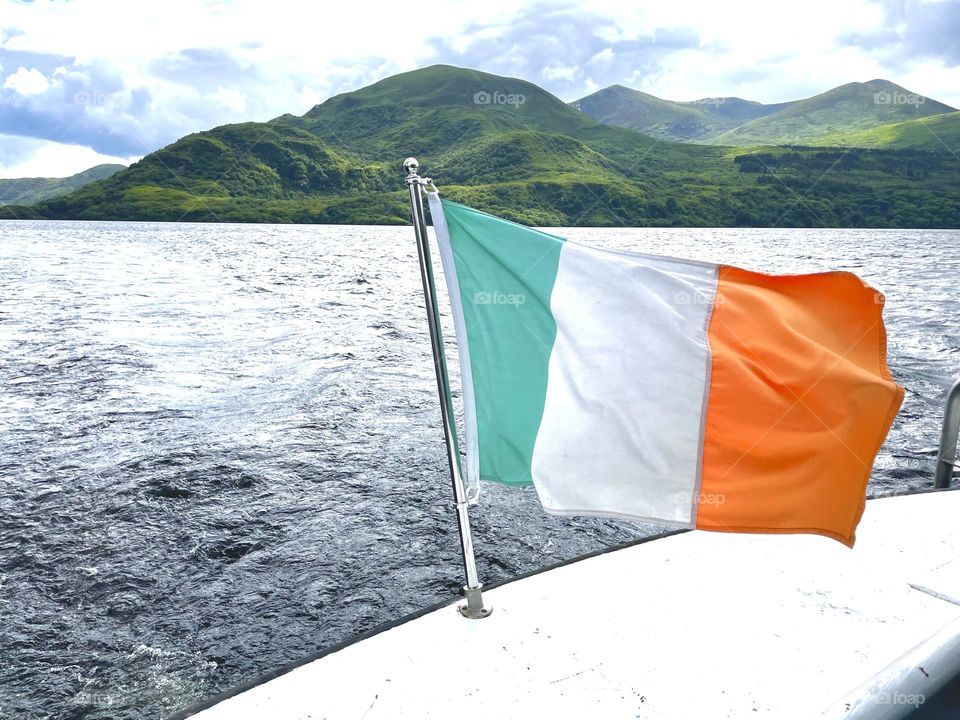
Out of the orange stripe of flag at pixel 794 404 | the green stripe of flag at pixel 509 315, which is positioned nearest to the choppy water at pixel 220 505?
the green stripe of flag at pixel 509 315

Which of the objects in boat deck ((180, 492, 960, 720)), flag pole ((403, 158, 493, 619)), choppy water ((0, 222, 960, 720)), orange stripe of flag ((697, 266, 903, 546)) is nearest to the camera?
boat deck ((180, 492, 960, 720))

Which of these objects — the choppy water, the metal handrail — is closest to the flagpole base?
the choppy water

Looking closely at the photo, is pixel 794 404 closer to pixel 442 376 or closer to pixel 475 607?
pixel 442 376

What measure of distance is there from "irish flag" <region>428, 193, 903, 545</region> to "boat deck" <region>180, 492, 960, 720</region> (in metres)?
0.67

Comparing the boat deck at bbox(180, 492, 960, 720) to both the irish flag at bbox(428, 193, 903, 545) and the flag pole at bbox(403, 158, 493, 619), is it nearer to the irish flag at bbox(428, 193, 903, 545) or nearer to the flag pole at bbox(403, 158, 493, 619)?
the flag pole at bbox(403, 158, 493, 619)

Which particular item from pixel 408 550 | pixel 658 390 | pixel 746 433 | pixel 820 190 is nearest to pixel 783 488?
pixel 746 433

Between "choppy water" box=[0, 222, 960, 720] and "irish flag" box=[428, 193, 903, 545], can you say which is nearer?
"irish flag" box=[428, 193, 903, 545]

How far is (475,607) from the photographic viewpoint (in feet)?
13.0

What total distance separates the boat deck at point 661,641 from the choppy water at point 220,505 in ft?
10.7

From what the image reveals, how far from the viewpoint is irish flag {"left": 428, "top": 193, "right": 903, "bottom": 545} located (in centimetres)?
352

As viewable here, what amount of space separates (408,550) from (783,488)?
19.3ft

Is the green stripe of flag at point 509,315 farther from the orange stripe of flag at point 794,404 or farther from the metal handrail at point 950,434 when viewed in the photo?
the metal handrail at point 950,434

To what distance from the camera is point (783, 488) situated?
3.52 metres

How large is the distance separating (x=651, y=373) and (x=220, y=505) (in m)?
7.81
